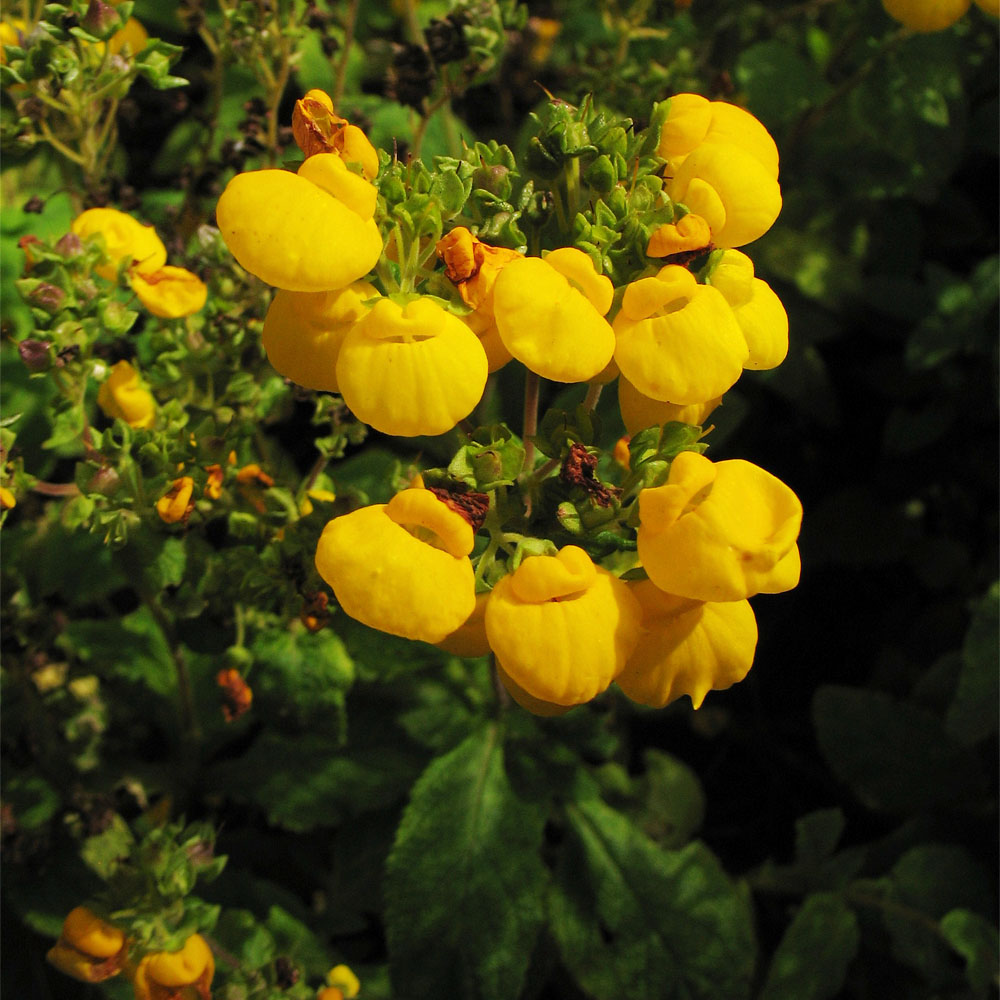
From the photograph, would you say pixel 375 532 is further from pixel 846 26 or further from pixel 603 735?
pixel 846 26

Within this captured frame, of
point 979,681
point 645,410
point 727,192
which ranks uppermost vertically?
point 727,192

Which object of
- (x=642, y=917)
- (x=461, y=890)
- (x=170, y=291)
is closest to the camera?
(x=170, y=291)

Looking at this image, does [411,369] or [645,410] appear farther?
[645,410]

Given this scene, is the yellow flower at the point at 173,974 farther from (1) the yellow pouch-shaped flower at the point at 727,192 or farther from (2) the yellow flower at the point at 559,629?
(1) the yellow pouch-shaped flower at the point at 727,192

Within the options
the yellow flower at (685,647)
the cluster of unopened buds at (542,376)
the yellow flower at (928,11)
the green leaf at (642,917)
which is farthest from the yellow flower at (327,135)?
the green leaf at (642,917)

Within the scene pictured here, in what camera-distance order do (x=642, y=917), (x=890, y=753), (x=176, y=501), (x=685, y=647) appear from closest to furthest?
1. (x=685, y=647)
2. (x=176, y=501)
3. (x=642, y=917)
4. (x=890, y=753)

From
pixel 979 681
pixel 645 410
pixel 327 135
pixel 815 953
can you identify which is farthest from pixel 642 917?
pixel 327 135

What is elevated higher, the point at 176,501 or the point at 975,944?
the point at 176,501

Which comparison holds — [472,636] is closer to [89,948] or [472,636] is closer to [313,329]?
[313,329]
